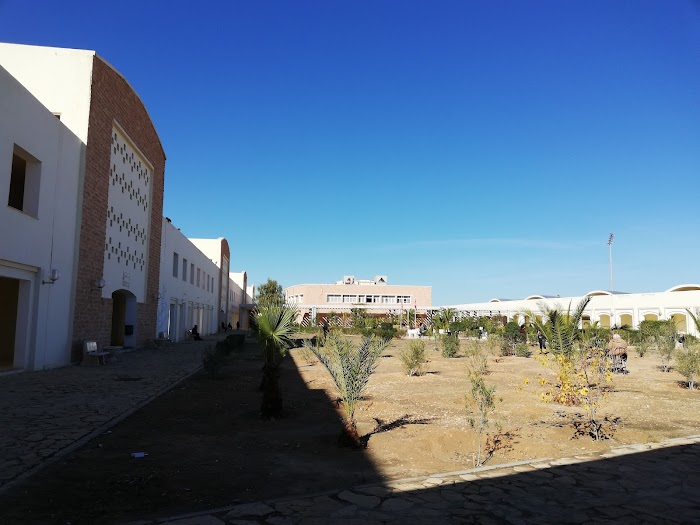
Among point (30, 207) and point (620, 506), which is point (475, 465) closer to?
point (620, 506)

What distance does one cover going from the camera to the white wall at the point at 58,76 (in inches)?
562

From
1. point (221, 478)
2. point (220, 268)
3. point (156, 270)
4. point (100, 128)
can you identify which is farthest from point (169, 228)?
point (221, 478)

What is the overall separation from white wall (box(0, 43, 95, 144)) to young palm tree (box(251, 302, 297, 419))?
10.4m

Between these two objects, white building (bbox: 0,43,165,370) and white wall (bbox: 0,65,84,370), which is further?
white building (bbox: 0,43,165,370)

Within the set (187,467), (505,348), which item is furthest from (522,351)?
(187,467)

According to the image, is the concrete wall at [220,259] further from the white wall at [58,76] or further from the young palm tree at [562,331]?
the young palm tree at [562,331]

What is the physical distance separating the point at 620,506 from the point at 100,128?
53.4ft

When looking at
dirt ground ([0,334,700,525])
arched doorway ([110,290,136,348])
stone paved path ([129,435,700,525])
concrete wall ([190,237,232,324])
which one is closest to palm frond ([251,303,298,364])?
dirt ground ([0,334,700,525])

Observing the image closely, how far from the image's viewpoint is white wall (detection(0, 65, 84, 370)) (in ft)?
36.0

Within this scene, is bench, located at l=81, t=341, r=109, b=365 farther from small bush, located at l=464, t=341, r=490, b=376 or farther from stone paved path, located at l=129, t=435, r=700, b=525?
stone paved path, located at l=129, t=435, r=700, b=525

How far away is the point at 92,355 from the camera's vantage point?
14.4m

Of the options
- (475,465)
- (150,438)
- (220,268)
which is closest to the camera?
(475,465)

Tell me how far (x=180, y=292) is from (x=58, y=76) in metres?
16.0

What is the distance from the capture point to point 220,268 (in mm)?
45125
